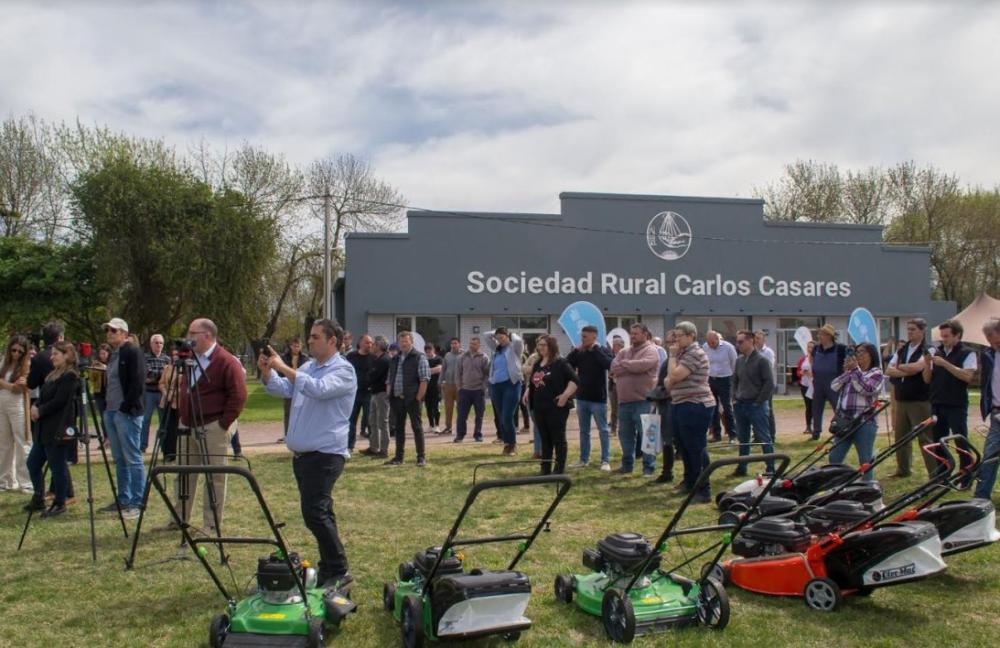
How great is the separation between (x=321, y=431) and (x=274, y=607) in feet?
3.73

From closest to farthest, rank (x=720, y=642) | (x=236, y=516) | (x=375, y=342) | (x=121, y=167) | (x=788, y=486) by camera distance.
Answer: (x=720, y=642), (x=788, y=486), (x=236, y=516), (x=375, y=342), (x=121, y=167)

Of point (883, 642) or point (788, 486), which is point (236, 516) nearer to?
point (788, 486)

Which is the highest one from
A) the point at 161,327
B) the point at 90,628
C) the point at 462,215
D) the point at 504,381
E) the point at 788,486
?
the point at 462,215

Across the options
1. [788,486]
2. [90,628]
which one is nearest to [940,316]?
[788,486]

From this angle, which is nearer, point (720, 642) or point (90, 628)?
point (720, 642)

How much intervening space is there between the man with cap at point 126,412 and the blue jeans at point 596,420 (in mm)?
5216

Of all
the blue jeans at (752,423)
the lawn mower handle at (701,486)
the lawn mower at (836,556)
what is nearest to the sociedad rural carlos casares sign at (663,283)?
the blue jeans at (752,423)

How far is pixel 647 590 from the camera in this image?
4.56 metres

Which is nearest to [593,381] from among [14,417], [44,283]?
[14,417]

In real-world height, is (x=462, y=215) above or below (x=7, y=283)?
above

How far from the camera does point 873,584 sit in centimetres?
475

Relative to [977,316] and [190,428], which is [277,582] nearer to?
[190,428]

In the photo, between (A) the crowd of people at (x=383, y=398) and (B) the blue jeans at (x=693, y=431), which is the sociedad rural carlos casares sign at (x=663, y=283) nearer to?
(A) the crowd of people at (x=383, y=398)

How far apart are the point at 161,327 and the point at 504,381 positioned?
19.8 meters
